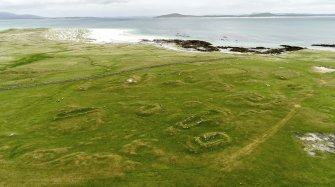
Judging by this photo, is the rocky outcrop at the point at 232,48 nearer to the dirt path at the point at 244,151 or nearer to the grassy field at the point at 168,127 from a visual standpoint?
the grassy field at the point at 168,127

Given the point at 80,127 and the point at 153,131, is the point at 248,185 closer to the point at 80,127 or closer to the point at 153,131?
the point at 153,131

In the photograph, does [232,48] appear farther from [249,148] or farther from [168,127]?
[249,148]

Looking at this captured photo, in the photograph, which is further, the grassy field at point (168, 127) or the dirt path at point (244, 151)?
the dirt path at point (244, 151)

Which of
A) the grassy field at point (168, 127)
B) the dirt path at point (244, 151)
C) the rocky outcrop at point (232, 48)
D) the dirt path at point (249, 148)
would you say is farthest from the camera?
the rocky outcrop at point (232, 48)

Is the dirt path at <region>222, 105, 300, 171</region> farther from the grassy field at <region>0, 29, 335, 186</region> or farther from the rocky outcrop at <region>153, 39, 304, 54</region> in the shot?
the rocky outcrop at <region>153, 39, 304, 54</region>

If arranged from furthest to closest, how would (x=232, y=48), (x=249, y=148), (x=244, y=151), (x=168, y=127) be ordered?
(x=232, y=48)
(x=168, y=127)
(x=249, y=148)
(x=244, y=151)

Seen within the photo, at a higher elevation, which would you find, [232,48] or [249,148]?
[232,48]

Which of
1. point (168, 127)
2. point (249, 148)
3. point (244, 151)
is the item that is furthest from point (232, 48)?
point (244, 151)

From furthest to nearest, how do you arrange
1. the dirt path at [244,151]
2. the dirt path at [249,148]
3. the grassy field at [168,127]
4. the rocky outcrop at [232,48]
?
the rocky outcrop at [232,48], the dirt path at [249,148], the dirt path at [244,151], the grassy field at [168,127]

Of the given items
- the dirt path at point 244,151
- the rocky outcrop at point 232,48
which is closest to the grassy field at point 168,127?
the dirt path at point 244,151
